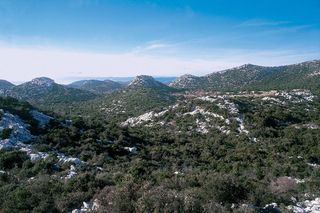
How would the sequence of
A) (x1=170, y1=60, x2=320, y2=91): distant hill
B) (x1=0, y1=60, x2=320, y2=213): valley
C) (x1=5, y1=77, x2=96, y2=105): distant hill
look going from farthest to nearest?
(x1=170, y1=60, x2=320, y2=91): distant hill < (x1=5, y1=77, x2=96, y2=105): distant hill < (x1=0, y1=60, x2=320, y2=213): valley

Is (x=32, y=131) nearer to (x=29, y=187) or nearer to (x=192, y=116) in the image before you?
(x=29, y=187)

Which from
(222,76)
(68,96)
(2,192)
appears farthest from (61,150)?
(222,76)

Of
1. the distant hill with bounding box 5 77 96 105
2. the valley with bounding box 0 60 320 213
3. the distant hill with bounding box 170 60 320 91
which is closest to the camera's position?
the valley with bounding box 0 60 320 213

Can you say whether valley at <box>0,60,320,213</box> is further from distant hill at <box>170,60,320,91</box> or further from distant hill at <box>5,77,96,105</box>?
distant hill at <box>5,77,96,105</box>

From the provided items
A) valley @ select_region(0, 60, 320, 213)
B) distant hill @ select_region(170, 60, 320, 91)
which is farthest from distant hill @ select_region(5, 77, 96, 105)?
valley @ select_region(0, 60, 320, 213)

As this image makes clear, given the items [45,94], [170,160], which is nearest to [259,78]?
[45,94]

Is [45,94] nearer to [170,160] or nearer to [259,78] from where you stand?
[259,78]
